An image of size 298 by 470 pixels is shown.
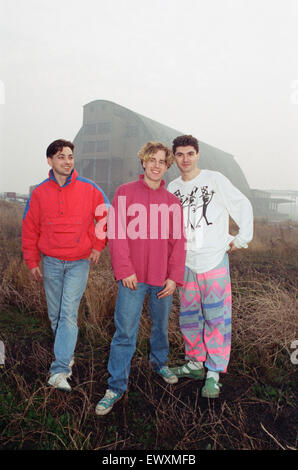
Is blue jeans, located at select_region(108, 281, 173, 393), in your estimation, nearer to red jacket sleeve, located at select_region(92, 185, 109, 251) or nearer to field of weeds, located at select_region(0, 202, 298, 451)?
field of weeds, located at select_region(0, 202, 298, 451)

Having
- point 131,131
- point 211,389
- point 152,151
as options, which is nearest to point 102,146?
point 131,131

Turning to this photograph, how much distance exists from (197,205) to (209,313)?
0.84m

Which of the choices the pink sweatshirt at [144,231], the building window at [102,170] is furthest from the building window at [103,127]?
the pink sweatshirt at [144,231]

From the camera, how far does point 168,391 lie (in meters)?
2.42

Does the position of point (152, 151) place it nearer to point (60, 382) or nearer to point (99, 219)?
point (99, 219)

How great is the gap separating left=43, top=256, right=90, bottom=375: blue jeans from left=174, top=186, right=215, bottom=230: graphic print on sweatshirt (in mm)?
902

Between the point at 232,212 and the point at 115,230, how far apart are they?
3.06ft

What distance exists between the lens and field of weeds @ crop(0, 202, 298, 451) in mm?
1958

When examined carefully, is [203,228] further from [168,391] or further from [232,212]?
[168,391]

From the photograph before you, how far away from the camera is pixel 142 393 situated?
243cm

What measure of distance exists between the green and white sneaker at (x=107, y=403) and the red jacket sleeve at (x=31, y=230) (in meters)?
1.13

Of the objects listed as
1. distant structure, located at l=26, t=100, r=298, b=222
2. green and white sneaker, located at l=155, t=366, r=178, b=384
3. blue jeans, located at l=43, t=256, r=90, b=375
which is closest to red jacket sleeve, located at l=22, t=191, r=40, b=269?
blue jeans, located at l=43, t=256, r=90, b=375
